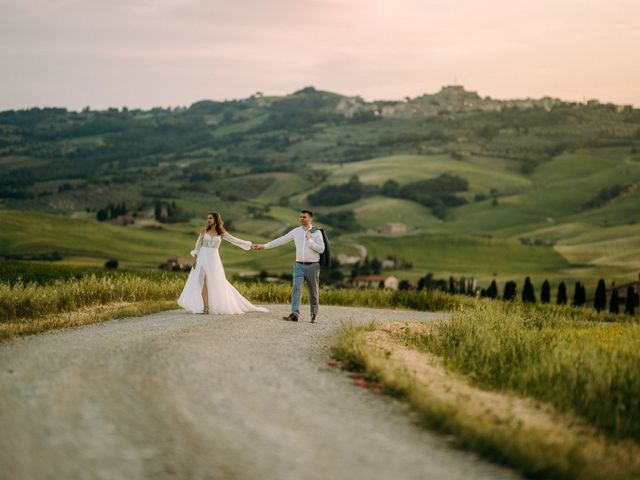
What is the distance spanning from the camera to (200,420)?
879cm

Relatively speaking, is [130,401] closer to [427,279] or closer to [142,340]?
[142,340]

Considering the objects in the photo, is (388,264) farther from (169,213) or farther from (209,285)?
(209,285)

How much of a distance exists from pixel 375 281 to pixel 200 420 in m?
120

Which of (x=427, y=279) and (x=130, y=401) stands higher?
(x=130, y=401)

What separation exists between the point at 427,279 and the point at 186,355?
4436 inches

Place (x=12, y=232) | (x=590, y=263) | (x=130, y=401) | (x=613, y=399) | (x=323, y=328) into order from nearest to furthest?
(x=130, y=401), (x=613, y=399), (x=323, y=328), (x=12, y=232), (x=590, y=263)

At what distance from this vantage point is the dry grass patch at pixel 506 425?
8016 mm

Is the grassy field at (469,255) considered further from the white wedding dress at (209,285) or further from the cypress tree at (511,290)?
the white wedding dress at (209,285)

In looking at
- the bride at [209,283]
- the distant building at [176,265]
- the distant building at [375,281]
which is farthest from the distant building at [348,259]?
the bride at [209,283]

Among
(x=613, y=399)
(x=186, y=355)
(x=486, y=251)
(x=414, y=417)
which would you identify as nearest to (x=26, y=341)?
(x=186, y=355)

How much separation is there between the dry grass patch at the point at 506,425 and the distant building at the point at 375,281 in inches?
4300

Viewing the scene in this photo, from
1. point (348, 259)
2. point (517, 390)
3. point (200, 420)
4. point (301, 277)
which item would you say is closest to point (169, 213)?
point (348, 259)

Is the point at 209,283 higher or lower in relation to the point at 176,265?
higher

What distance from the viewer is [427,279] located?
124 m
